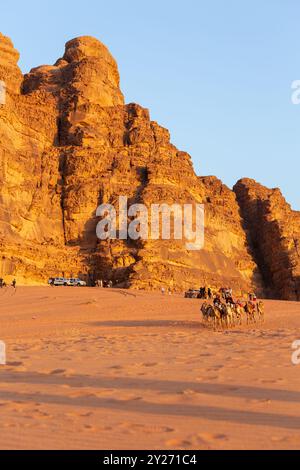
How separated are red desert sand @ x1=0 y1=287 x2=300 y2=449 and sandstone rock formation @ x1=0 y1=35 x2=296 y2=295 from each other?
37.9m

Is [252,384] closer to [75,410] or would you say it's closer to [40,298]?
[75,410]

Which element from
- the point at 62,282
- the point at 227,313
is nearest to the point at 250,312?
the point at 227,313

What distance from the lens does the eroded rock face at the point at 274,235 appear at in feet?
235

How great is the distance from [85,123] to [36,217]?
18845mm

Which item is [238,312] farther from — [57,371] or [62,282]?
[62,282]

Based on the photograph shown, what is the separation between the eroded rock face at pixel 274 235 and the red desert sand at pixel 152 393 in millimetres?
59265

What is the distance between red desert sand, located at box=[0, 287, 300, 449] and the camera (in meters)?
4.83

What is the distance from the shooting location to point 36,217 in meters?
62.8

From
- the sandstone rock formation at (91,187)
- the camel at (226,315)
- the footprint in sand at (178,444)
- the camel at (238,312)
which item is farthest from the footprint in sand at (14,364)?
the sandstone rock formation at (91,187)

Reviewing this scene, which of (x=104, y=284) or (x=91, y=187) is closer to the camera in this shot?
(x=104, y=284)

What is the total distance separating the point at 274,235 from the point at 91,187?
30719mm

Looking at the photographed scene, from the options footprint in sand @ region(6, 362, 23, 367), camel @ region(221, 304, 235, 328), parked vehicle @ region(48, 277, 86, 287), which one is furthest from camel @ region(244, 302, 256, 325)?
parked vehicle @ region(48, 277, 86, 287)

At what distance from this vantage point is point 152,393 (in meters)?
6.68

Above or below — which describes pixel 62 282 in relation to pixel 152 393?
above
